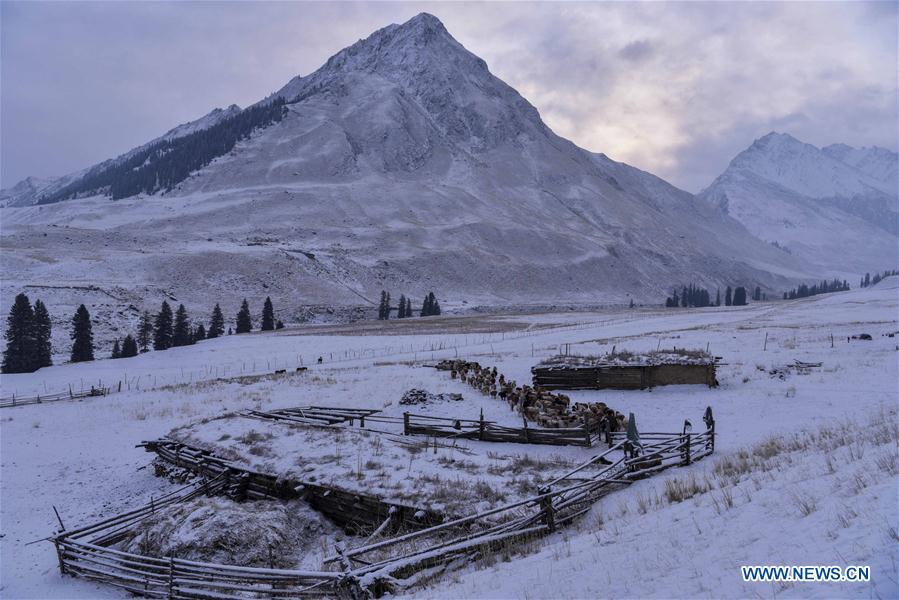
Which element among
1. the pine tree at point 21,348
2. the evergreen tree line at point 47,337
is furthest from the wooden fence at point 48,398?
the evergreen tree line at point 47,337

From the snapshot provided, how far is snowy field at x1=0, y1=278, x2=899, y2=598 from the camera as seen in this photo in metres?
6.64

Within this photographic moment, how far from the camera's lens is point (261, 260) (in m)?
125

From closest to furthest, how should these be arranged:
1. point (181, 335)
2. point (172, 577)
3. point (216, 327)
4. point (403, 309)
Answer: point (172, 577)
point (181, 335)
point (216, 327)
point (403, 309)

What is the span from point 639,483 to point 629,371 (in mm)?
14512

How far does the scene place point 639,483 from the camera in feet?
44.0

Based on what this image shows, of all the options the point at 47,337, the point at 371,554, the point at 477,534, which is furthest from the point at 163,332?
the point at 477,534

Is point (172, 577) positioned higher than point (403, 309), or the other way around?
point (403, 309)

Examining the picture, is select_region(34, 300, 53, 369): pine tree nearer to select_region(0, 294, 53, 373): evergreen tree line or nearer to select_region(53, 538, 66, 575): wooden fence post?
select_region(0, 294, 53, 373): evergreen tree line

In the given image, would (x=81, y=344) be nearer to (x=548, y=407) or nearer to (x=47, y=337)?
(x=47, y=337)

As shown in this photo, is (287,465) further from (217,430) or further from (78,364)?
(78,364)

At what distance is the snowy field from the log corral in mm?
737

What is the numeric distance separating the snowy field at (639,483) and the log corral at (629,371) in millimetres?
737

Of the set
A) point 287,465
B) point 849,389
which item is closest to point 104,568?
point 287,465

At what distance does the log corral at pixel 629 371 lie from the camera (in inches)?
1038
